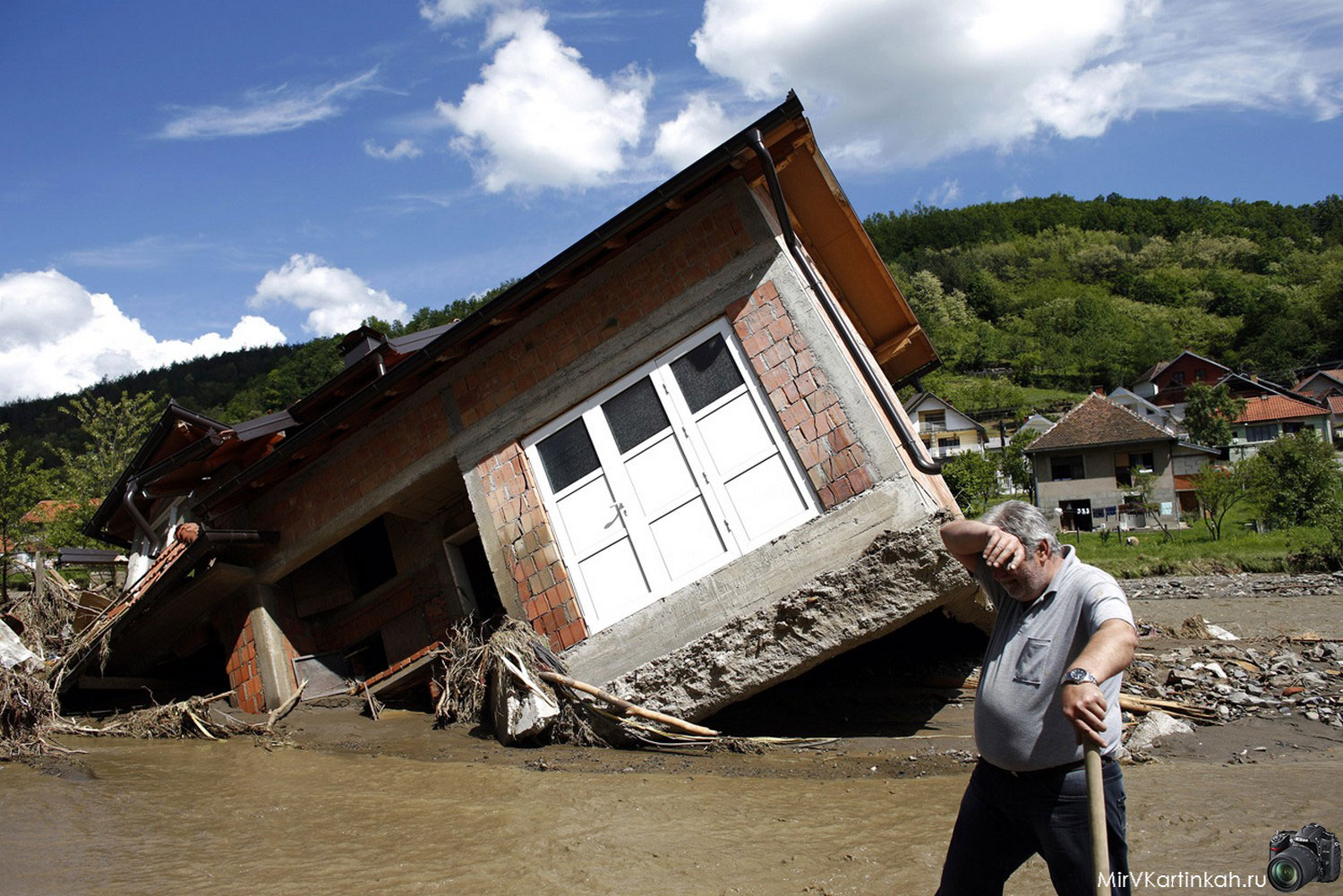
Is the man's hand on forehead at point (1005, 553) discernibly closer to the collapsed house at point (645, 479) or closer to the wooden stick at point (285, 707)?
the collapsed house at point (645, 479)

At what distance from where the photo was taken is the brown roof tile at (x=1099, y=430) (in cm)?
4828

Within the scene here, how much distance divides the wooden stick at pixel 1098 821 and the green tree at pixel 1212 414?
73607 millimetres

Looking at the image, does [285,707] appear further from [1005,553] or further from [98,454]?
[98,454]

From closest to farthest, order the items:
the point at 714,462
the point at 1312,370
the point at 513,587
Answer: the point at 714,462, the point at 513,587, the point at 1312,370

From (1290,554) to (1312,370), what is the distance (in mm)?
77356

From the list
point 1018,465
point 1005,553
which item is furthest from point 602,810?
point 1018,465

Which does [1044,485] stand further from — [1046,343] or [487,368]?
[1046,343]

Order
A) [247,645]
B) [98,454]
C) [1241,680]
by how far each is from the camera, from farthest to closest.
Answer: [98,454] < [247,645] < [1241,680]

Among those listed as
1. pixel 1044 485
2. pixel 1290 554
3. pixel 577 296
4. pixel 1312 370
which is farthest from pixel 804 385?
pixel 1312 370

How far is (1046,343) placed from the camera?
108m

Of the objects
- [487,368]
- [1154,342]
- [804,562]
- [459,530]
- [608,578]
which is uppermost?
[1154,342]

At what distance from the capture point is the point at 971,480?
158 feet

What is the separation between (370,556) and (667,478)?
5391mm

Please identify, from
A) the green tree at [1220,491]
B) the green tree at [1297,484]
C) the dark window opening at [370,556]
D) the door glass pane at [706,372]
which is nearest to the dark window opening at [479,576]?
the dark window opening at [370,556]
